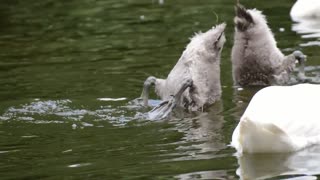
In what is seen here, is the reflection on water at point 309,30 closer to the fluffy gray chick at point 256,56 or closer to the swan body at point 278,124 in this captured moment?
the fluffy gray chick at point 256,56

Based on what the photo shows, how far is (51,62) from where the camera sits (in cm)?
1123

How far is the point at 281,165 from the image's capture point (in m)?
6.02

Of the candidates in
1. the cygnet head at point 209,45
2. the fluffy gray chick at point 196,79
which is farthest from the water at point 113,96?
the cygnet head at point 209,45

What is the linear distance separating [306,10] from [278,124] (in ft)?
22.9

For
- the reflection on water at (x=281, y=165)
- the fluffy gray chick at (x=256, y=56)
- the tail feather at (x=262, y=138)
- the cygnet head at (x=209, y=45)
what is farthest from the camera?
the fluffy gray chick at (x=256, y=56)

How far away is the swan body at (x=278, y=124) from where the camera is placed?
6.25 metres

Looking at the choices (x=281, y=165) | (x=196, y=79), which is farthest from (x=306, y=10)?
(x=281, y=165)

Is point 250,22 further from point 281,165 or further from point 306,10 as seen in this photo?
point 281,165

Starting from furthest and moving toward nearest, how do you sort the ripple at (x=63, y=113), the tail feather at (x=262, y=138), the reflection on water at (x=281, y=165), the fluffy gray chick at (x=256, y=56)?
the fluffy gray chick at (x=256, y=56) < the ripple at (x=63, y=113) < the tail feather at (x=262, y=138) < the reflection on water at (x=281, y=165)

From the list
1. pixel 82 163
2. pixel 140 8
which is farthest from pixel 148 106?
pixel 140 8

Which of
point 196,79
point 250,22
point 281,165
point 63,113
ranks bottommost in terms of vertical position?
point 281,165

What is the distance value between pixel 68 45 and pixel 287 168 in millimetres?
7008

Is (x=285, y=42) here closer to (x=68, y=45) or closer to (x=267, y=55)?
(x=267, y=55)

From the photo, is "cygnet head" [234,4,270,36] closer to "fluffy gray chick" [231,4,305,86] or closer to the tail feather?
"fluffy gray chick" [231,4,305,86]
